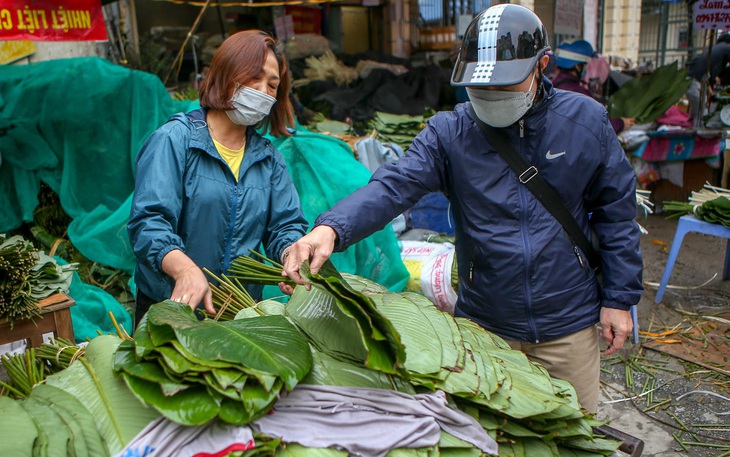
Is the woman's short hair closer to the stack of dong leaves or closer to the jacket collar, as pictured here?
the jacket collar

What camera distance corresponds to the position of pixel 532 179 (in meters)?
1.95

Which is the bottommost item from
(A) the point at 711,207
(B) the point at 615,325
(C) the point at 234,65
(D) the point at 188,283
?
(A) the point at 711,207

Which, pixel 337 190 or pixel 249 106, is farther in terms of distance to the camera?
pixel 337 190

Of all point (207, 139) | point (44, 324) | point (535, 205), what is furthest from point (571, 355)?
point (44, 324)

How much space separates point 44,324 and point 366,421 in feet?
6.28

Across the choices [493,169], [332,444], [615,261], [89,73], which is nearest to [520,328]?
[615,261]

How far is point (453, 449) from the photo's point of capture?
49.0 inches

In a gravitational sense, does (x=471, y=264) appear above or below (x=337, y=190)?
above

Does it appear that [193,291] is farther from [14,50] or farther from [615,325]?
[14,50]

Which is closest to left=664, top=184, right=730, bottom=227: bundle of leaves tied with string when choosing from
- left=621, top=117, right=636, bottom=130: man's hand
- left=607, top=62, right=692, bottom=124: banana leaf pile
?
left=621, top=117, right=636, bottom=130: man's hand

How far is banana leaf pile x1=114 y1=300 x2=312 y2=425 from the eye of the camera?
1104 millimetres

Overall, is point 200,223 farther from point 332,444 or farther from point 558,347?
point 558,347

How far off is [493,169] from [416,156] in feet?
0.88

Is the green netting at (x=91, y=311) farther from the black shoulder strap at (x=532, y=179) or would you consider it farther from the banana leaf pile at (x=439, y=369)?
the black shoulder strap at (x=532, y=179)
